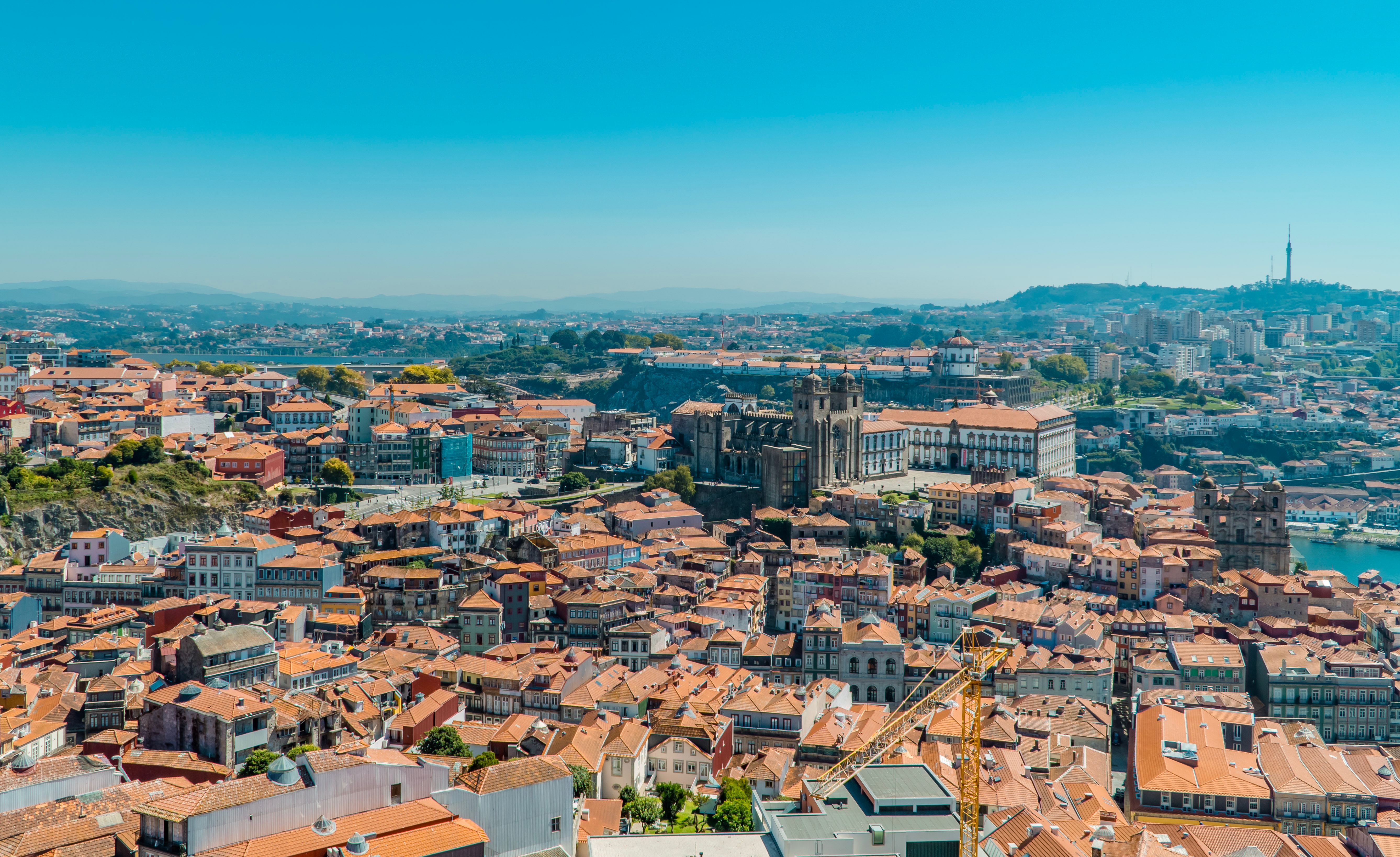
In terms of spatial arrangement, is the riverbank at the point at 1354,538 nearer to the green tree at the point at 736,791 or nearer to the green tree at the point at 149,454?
the green tree at the point at 736,791

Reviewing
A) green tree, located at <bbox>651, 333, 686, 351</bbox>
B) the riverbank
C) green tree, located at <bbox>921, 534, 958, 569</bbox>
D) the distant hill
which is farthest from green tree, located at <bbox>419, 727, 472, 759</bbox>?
Result: the distant hill

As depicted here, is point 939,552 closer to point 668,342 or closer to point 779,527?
point 779,527

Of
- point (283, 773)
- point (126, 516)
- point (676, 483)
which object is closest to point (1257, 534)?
point (676, 483)

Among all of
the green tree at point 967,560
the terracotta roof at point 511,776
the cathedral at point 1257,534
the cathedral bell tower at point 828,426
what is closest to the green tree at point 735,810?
the terracotta roof at point 511,776

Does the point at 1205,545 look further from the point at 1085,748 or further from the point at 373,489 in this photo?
the point at 373,489

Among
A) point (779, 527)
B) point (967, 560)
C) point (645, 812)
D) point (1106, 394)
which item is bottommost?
point (645, 812)
